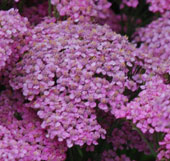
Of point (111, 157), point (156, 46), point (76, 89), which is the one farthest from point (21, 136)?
point (156, 46)

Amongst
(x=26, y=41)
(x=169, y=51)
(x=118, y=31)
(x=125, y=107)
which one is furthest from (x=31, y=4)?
(x=125, y=107)

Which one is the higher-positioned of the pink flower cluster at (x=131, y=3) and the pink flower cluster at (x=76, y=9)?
the pink flower cluster at (x=131, y=3)

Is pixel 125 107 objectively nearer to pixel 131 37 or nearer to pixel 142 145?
pixel 142 145

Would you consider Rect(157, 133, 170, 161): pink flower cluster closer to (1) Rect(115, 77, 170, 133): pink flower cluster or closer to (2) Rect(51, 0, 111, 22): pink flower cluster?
(1) Rect(115, 77, 170, 133): pink flower cluster

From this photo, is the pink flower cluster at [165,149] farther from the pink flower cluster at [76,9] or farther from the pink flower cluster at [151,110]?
the pink flower cluster at [76,9]

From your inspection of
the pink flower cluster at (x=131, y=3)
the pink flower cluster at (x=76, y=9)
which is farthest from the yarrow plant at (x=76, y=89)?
the pink flower cluster at (x=131, y=3)

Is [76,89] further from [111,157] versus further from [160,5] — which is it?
[160,5]

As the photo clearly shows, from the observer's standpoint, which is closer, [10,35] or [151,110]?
[151,110]
